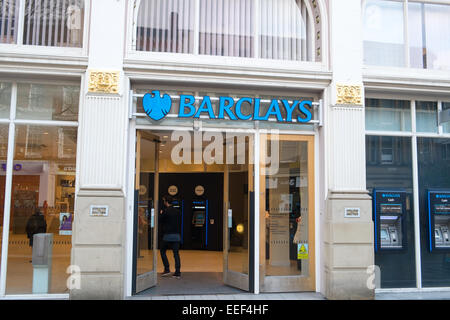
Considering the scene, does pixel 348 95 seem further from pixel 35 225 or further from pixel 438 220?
pixel 35 225

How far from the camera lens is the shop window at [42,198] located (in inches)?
286

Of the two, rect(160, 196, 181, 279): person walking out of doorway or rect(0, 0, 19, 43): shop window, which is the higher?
Result: rect(0, 0, 19, 43): shop window

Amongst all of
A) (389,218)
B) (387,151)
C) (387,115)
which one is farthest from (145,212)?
(387,115)

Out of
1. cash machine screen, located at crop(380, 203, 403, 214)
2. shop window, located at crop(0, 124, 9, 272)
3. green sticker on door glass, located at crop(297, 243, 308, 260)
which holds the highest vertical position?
shop window, located at crop(0, 124, 9, 272)

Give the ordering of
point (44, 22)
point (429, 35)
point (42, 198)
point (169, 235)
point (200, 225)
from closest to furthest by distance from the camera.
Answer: point (42, 198) < point (44, 22) < point (429, 35) < point (169, 235) < point (200, 225)

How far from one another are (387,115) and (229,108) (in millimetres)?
3320

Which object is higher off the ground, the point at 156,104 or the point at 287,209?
the point at 156,104

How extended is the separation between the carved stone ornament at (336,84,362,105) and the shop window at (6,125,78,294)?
4.94 meters

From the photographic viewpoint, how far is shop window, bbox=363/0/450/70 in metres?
8.59

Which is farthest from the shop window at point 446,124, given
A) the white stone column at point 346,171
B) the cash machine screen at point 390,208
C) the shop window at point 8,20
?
the shop window at point 8,20

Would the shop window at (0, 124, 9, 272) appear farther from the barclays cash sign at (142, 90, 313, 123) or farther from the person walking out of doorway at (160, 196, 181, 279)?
the person walking out of doorway at (160, 196, 181, 279)

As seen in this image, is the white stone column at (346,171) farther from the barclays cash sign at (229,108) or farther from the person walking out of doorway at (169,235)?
the person walking out of doorway at (169,235)

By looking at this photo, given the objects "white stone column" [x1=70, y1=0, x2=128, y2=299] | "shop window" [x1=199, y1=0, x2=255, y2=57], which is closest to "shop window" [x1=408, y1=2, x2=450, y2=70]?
"shop window" [x1=199, y1=0, x2=255, y2=57]

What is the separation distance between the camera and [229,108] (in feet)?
25.8
